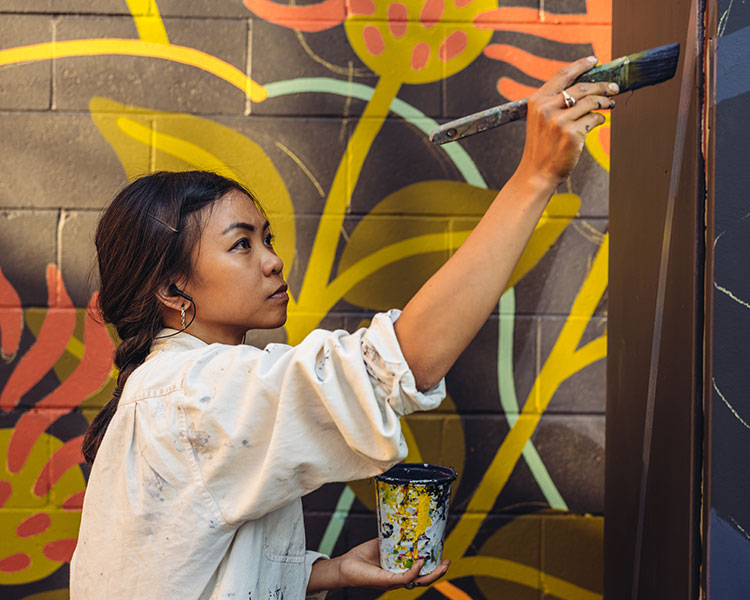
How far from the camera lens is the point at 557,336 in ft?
6.52

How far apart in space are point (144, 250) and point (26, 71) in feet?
3.73

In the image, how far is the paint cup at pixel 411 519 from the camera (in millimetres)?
1053

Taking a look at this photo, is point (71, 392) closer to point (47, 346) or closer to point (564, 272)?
point (47, 346)

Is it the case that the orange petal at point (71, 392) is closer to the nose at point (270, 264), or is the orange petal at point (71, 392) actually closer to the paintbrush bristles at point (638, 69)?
the nose at point (270, 264)

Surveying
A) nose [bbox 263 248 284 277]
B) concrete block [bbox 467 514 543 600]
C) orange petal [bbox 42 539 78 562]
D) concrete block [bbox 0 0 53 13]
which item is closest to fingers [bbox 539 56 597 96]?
nose [bbox 263 248 284 277]

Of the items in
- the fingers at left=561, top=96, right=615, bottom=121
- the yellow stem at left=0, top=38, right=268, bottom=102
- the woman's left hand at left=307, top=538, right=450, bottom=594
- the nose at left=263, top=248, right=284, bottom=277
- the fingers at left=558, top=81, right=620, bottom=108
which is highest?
the yellow stem at left=0, top=38, right=268, bottom=102

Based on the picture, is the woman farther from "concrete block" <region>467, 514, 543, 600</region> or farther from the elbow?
"concrete block" <region>467, 514, 543, 600</region>

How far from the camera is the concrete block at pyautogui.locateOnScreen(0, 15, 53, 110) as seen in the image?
1969 mm

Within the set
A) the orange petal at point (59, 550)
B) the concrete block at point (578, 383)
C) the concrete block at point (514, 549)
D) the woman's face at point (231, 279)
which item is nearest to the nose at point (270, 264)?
the woman's face at point (231, 279)

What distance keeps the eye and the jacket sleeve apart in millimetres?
256

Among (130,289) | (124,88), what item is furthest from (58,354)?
(130,289)

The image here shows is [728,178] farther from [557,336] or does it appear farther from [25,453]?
[25,453]

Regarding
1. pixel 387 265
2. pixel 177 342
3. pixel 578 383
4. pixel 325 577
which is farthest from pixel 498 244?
pixel 578 383

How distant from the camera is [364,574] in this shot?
1139 mm
